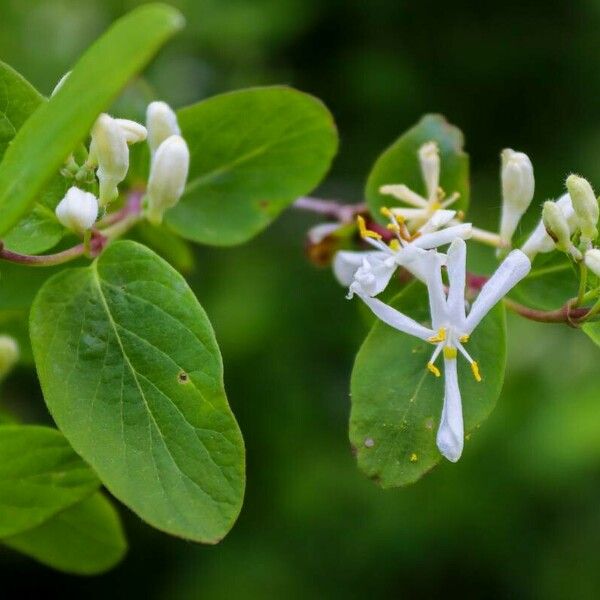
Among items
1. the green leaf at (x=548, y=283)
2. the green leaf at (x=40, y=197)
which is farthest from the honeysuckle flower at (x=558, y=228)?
the green leaf at (x=40, y=197)

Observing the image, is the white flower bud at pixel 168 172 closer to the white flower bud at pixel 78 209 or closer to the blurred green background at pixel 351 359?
the white flower bud at pixel 78 209

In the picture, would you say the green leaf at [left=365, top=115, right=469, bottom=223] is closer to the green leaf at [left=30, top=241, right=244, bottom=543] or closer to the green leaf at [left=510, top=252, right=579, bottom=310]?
the green leaf at [left=510, top=252, right=579, bottom=310]

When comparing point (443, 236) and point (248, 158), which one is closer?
point (443, 236)

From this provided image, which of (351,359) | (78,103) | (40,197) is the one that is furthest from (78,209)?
(351,359)

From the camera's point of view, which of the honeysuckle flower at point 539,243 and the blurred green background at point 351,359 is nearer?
the honeysuckle flower at point 539,243

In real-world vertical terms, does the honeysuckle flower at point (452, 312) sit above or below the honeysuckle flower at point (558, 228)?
below

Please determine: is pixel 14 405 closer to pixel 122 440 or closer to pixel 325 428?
pixel 325 428

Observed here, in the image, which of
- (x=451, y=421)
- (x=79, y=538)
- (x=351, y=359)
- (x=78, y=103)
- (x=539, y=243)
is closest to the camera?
(x=78, y=103)

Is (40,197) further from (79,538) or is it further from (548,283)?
(548,283)
